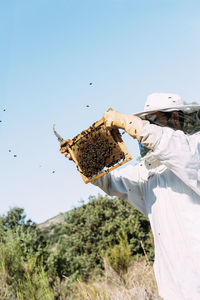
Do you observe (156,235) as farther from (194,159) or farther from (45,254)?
(45,254)

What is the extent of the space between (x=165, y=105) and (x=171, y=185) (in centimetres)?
77

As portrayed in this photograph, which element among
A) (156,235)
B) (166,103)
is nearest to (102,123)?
(166,103)

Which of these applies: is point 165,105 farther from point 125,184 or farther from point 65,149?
point 65,149

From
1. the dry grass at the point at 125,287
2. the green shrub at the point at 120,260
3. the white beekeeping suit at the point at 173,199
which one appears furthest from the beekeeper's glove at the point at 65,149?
the green shrub at the point at 120,260

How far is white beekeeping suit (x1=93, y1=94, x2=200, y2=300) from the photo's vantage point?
9.57 ft

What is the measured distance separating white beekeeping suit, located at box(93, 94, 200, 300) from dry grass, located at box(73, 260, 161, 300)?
8.75ft

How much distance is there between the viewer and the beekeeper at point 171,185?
293 cm

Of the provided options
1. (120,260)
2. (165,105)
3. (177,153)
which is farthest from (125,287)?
(177,153)

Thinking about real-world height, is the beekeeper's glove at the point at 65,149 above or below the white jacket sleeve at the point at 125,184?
above

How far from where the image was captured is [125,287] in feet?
25.7

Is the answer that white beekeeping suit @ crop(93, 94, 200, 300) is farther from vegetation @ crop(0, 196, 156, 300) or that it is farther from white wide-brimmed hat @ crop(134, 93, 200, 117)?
vegetation @ crop(0, 196, 156, 300)

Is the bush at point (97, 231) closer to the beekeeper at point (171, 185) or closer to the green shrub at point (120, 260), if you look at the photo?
the green shrub at point (120, 260)

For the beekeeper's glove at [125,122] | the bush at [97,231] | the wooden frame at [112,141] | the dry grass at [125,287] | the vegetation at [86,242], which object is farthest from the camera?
the bush at [97,231]

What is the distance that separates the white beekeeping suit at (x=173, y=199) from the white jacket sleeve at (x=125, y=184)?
Answer: 0.15 meters
